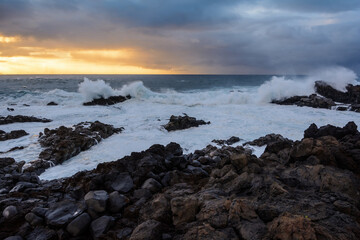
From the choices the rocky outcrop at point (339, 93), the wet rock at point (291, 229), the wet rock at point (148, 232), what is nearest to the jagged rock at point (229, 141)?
the wet rock at point (148, 232)

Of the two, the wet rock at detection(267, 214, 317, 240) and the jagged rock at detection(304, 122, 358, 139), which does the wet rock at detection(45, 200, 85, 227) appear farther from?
the jagged rock at detection(304, 122, 358, 139)

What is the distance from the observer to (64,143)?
31.3 ft

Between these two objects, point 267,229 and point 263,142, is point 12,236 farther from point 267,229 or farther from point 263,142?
point 263,142

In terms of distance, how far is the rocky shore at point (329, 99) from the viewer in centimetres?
2112

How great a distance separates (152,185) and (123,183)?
582 mm

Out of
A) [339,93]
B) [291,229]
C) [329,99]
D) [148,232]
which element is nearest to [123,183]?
[148,232]

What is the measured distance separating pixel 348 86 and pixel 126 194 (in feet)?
97.4

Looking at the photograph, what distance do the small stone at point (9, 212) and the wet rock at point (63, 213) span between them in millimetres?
583

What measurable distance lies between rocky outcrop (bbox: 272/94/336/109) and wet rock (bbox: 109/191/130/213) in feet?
71.5

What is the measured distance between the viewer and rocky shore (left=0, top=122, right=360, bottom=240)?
265 centimetres

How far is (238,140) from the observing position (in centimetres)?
1138

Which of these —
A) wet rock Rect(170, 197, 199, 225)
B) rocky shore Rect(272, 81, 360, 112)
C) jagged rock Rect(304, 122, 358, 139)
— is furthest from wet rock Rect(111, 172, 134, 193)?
rocky shore Rect(272, 81, 360, 112)

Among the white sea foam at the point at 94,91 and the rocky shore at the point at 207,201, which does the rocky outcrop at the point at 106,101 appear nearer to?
the white sea foam at the point at 94,91

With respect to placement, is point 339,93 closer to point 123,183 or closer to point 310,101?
point 310,101
